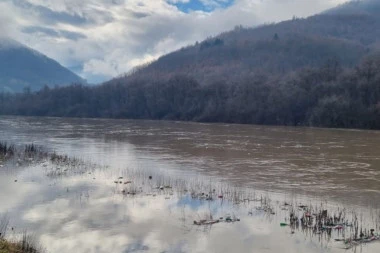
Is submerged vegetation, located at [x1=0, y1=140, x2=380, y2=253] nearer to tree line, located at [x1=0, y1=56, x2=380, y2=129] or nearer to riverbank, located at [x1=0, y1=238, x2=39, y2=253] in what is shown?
riverbank, located at [x1=0, y1=238, x2=39, y2=253]

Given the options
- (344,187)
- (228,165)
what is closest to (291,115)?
(228,165)

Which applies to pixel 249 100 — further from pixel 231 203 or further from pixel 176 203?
pixel 176 203

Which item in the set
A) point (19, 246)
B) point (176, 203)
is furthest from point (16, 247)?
point (176, 203)

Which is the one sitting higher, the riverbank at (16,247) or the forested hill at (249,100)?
the forested hill at (249,100)

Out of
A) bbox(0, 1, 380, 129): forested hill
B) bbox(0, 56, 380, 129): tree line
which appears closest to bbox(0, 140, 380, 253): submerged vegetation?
bbox(0, 56, 380, 129): tree line

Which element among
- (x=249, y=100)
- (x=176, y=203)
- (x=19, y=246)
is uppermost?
(x=249, y=100)

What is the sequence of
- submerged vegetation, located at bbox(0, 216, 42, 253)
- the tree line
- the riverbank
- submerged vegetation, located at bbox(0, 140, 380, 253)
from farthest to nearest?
the tree line, submerged vegetation, located at bbox(0, 140, 380, 253), submerged vegetation, located at bbox(0, 216, 42, 253), the riverbank

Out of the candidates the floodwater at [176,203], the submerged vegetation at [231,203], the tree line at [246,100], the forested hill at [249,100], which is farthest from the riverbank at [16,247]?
the forested hill at [249,100]

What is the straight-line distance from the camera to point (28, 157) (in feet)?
114

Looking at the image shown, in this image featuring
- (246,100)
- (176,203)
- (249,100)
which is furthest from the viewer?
(246,100)

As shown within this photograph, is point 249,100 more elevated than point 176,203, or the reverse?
point 249,100

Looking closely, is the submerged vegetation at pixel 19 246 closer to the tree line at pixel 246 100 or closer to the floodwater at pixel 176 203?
the floodwater at pixel 176 203

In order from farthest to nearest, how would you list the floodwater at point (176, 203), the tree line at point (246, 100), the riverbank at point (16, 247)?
1. the tree line at point (246, 100)
2. the floodwater at point (176, 203)
3. the riverbank at point (16, 247)

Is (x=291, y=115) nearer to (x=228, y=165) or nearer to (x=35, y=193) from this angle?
(x=228, y=165)
